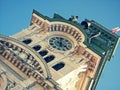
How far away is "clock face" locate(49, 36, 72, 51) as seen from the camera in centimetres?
5544

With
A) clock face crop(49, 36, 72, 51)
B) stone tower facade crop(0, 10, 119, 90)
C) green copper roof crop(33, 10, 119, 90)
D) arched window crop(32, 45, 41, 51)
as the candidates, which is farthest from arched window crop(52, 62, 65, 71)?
green copper roof crop(33, 10, 119, 90)

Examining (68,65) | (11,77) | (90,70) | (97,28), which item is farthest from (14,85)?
(97,28)

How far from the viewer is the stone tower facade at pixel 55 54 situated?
1809 inches

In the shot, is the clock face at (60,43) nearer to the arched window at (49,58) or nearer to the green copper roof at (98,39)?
the arched window at (49,58)

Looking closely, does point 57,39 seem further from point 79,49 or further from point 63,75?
point 63,75

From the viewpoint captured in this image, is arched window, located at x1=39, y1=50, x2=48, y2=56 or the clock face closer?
arched window, located at x1=39, y1=50, x2=48, y2=56

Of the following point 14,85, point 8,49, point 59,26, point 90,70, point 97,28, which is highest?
point 97,28

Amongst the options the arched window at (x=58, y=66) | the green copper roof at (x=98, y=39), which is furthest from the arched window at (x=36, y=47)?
the green copper roof at (x=98, y=39)

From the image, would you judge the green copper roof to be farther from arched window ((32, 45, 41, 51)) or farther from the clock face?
arched window ((32, 45, 41, 51))

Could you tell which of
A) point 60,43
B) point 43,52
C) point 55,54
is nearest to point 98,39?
point 60,43

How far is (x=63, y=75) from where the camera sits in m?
49.6

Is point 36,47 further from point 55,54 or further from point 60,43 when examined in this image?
point 60,43

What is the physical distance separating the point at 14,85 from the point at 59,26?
51.1ft

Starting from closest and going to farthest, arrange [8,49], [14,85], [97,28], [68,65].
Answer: [14,85], [8,49], [68,65], [97,28]
